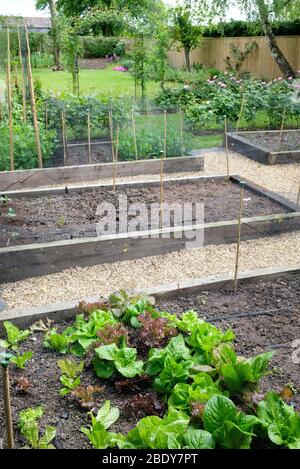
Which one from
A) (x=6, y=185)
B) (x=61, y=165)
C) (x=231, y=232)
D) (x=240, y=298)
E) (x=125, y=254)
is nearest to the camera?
(x=240, y=298)

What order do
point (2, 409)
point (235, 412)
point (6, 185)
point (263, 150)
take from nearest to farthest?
1. point (235, 412)
2. point (2, 409)
3. point (6, 185)
4. point (263, 150)

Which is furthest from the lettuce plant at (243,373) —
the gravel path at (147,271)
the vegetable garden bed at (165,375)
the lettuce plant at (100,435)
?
the gravel path at (147,271)

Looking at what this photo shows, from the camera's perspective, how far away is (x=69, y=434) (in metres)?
2.29

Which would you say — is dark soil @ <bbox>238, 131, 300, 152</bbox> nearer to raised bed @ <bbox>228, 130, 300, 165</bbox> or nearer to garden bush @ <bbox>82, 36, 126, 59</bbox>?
raised bed @ <bbox>228, 130, 300, 165</bbox>

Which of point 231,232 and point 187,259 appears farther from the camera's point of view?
point 231,232

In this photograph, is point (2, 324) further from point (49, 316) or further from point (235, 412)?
point (235, 412)

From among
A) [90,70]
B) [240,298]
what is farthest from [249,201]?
[90,70]

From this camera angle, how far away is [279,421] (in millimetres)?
2230

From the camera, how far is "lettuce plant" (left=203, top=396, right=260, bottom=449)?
6.84ft

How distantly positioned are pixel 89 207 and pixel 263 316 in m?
2.59

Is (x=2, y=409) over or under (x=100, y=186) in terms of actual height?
under

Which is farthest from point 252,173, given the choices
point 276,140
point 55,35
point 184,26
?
point 55,35

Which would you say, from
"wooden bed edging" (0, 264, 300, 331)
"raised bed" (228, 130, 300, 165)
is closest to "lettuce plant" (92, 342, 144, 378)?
"wooden bed edging" (0, 264, 300, 331)

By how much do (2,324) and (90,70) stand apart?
22.1 meters
